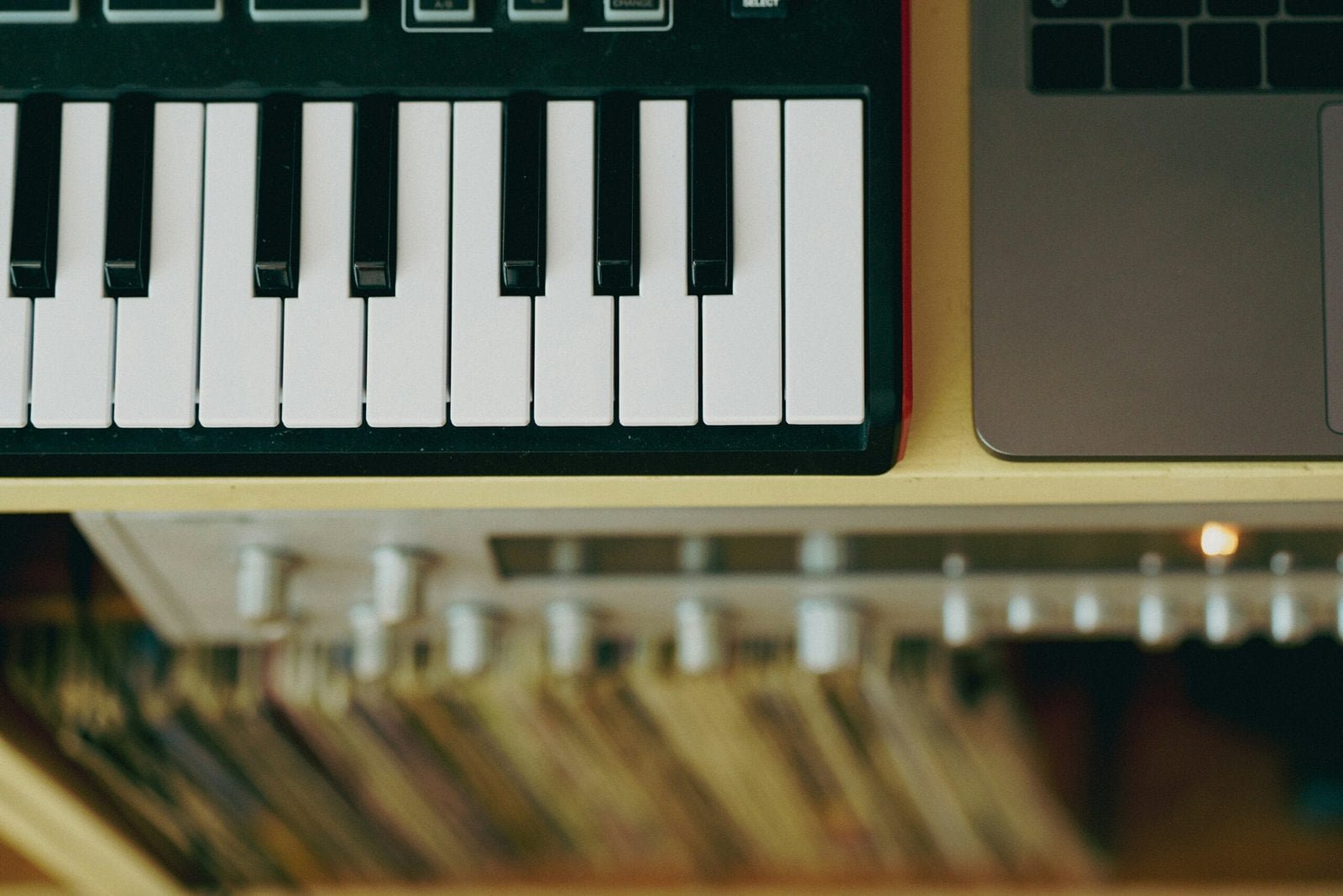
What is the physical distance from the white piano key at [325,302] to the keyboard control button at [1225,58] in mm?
458

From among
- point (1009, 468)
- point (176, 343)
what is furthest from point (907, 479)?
point (176, 343)

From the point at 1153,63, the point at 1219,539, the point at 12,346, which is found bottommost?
the point at 1219,539

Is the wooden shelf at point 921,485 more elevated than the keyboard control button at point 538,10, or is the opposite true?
the keyboard control button at point 538,10

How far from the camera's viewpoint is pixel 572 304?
586 mm

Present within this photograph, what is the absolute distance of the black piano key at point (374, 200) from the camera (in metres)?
0.58

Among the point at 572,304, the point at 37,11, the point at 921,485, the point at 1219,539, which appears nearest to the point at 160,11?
the point at 37,11

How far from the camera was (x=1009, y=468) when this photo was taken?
61 cm

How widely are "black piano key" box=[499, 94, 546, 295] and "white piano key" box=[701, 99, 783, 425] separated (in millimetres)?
92

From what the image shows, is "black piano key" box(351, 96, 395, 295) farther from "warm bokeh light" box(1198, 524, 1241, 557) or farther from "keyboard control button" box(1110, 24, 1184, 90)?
"warm bokeh light" box(1198, 524, 1241, 557)

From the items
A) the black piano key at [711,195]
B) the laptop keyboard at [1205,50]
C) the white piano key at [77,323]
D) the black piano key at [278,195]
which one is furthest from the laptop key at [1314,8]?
the white piano key at [77,323]

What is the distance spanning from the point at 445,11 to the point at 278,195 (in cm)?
13

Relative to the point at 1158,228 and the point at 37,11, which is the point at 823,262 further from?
the point at 37,11

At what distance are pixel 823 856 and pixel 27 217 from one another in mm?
878

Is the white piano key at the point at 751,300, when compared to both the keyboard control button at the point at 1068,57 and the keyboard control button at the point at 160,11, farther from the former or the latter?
the keyboard control button at the point at 160,11
